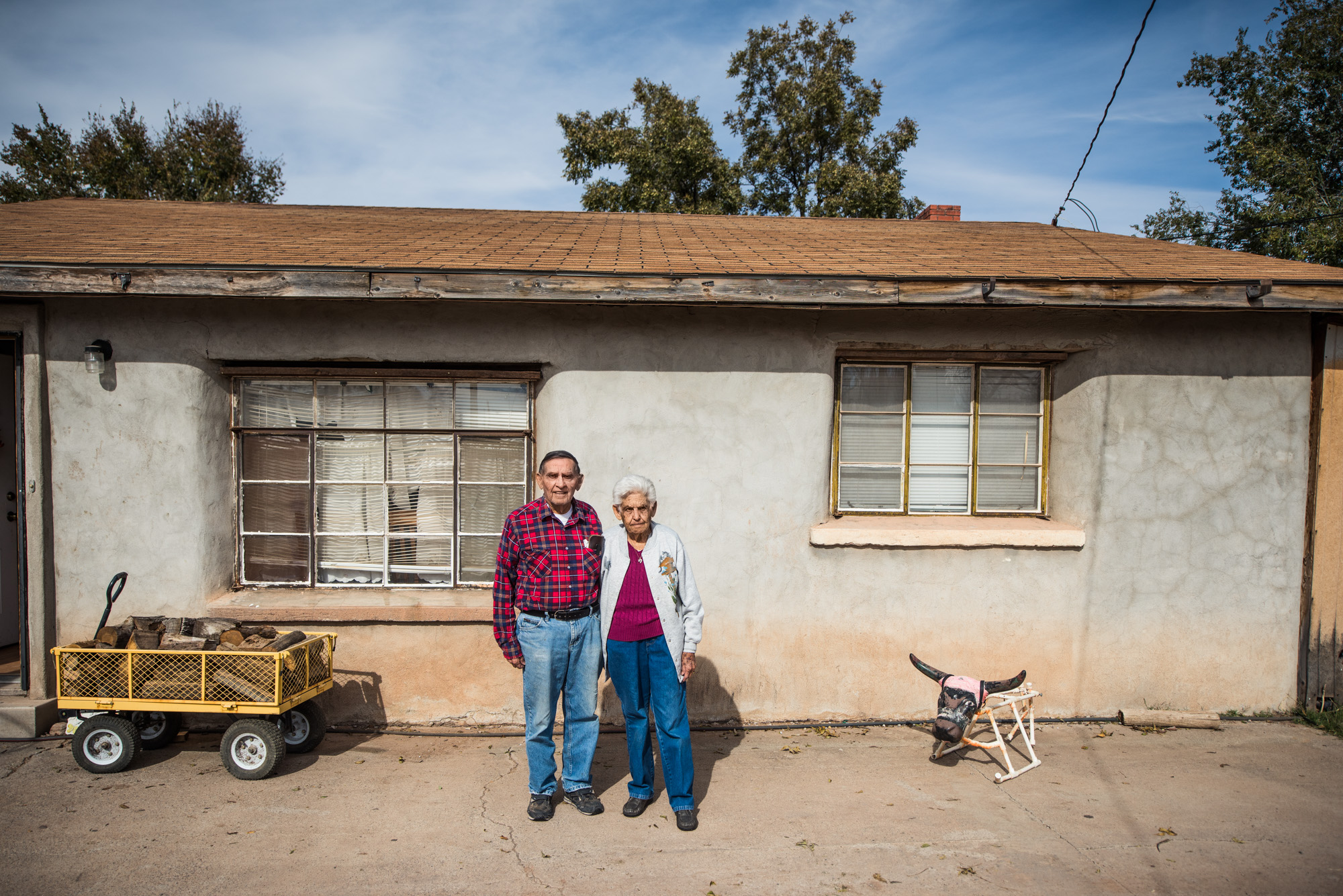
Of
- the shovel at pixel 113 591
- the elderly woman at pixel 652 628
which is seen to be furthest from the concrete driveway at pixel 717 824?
the shovel at pixel 113 591

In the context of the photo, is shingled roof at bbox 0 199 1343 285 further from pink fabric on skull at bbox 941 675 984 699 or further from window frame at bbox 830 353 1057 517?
pink fabric on skull at bbox 941 675 984 699

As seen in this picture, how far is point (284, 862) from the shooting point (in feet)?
11.4

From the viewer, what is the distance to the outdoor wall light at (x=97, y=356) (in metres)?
4.84

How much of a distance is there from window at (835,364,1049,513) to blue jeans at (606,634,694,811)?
215 cm

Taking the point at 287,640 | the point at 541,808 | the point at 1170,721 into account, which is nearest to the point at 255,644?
the point at 287,640

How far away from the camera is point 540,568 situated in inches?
151

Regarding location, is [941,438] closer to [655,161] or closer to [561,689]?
[561,689]

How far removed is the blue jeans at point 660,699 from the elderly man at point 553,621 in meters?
0.19

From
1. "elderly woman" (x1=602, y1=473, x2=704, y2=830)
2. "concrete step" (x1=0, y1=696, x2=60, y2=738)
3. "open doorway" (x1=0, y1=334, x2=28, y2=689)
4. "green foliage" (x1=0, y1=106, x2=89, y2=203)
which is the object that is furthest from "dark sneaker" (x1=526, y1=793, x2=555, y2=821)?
"green foliage" (x1=0, y1=106, x2=89, y2=203)

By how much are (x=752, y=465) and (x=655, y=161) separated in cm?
1410

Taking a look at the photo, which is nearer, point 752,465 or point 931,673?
point 931,673

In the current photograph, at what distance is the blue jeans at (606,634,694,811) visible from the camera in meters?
3.79

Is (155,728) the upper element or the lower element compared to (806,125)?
lower

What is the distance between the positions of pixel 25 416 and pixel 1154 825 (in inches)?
276
